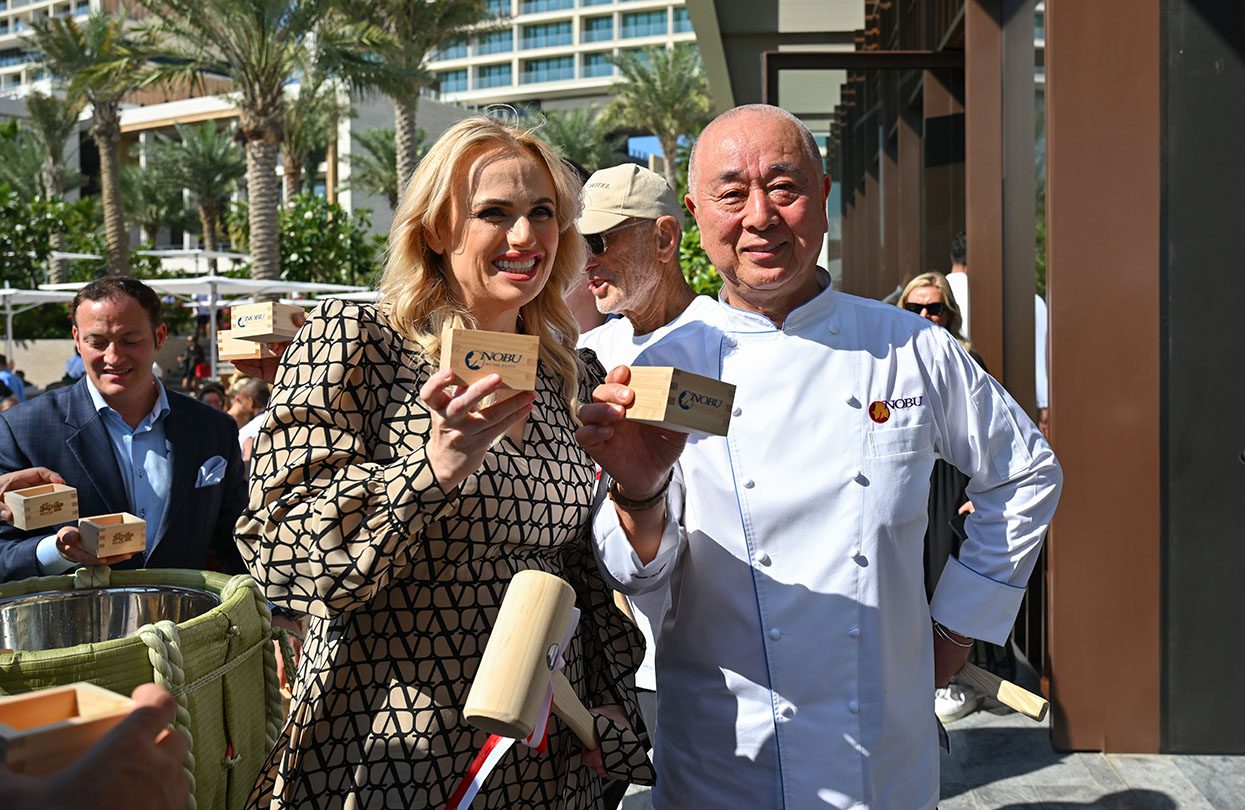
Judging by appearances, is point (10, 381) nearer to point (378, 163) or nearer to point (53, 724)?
point (53, 724)

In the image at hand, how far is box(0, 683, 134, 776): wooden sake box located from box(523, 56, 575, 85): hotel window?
326ft

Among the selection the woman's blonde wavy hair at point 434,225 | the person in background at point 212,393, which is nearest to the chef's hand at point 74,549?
the woman's blonde wavy hair at point 434,225

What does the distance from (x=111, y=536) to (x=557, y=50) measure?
99074mm

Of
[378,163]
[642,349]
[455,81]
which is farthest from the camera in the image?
[455,81]

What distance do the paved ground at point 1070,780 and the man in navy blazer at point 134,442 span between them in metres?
1.83

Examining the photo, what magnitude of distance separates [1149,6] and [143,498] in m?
3.98

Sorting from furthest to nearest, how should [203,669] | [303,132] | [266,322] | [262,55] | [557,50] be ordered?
[557,50] < [303,132] < [262,55] < [266,322] < [203,669]

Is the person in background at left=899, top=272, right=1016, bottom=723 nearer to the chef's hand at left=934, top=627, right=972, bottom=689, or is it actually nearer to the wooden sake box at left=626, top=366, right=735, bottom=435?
the chef's hand at left=934, top=627, right=972, bottom=689

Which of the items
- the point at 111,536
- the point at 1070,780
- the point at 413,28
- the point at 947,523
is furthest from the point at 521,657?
the point at 413,28

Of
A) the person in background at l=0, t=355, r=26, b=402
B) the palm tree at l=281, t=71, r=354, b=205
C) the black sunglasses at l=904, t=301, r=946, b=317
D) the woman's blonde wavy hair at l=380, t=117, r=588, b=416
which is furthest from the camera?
the palm tree at l=281, t=71, r=354, b=205

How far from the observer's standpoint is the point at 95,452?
362 cm

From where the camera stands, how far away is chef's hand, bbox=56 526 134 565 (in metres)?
2.86

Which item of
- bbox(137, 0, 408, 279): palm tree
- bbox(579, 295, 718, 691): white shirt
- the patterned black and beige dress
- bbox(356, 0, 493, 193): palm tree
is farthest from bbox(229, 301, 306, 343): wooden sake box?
bbox(356, 0, 493, 193): palm tree

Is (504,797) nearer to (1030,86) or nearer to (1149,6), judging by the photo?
(1149,6)
